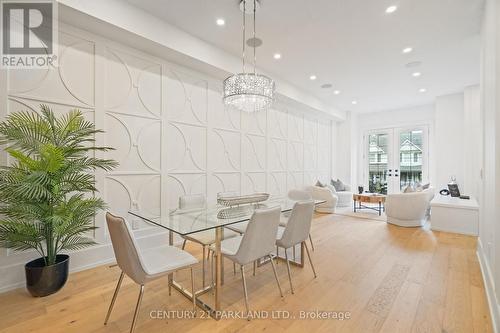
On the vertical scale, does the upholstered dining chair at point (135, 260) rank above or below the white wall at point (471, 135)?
below

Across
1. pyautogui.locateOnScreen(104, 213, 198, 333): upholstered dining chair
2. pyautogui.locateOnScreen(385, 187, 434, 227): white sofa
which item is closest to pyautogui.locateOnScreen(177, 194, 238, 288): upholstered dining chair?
pyautogui.locateOnScreen(104, 213, 198, 333): upholstered dining chair

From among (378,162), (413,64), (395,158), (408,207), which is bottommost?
(408,207)

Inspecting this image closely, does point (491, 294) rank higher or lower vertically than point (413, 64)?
lower

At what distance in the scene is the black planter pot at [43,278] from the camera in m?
2.14

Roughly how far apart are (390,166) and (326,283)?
672 cm

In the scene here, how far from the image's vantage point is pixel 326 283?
2.41 meters

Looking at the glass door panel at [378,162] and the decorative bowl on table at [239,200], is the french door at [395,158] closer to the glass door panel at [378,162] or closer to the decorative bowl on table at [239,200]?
the glass door panel at [378,162]

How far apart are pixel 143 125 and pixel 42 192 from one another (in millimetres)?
1563

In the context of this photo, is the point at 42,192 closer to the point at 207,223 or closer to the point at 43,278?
the point at 43,278

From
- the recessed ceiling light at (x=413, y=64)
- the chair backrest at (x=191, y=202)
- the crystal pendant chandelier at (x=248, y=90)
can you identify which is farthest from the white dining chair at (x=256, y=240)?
the recessed ceiling light at (x=413, y=64)

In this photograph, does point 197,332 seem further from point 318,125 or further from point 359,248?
point 318,125

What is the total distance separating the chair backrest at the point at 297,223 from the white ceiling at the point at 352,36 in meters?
2.38

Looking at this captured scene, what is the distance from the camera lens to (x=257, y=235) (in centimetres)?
190

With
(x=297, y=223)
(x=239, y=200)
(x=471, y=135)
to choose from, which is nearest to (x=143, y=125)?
(x=239, y=200)
